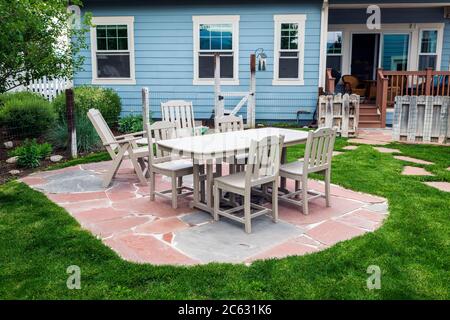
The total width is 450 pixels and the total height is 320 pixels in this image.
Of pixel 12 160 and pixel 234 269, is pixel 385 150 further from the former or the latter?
pixel 12 160

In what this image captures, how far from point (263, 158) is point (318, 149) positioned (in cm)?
83

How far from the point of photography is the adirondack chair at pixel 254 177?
163 inches

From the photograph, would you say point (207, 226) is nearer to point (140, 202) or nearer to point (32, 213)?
point (140, 202)

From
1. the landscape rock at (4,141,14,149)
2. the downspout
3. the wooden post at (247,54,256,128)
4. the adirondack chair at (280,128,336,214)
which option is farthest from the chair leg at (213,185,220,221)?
the downspout

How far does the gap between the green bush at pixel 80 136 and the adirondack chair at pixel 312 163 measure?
15.0 ft

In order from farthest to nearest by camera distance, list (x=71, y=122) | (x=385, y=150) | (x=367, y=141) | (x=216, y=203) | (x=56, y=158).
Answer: (x=367, y=141) < (x=385, y=150) < (x=71, y=122) < (x=56, y=158) < (x=216, y=203)

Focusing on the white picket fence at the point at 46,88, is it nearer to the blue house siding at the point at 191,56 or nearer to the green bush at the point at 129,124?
the blue house siding at the point at 191,56

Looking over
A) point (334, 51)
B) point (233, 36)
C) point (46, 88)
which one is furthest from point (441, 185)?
point (46, 88)

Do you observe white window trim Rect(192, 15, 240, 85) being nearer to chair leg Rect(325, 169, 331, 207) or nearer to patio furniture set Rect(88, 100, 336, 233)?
patio furniture set Rect(88, 100, 336, 233)

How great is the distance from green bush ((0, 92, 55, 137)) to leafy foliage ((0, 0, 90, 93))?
4.96 ft

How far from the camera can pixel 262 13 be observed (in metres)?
11.2

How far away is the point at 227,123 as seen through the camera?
20.4ft
